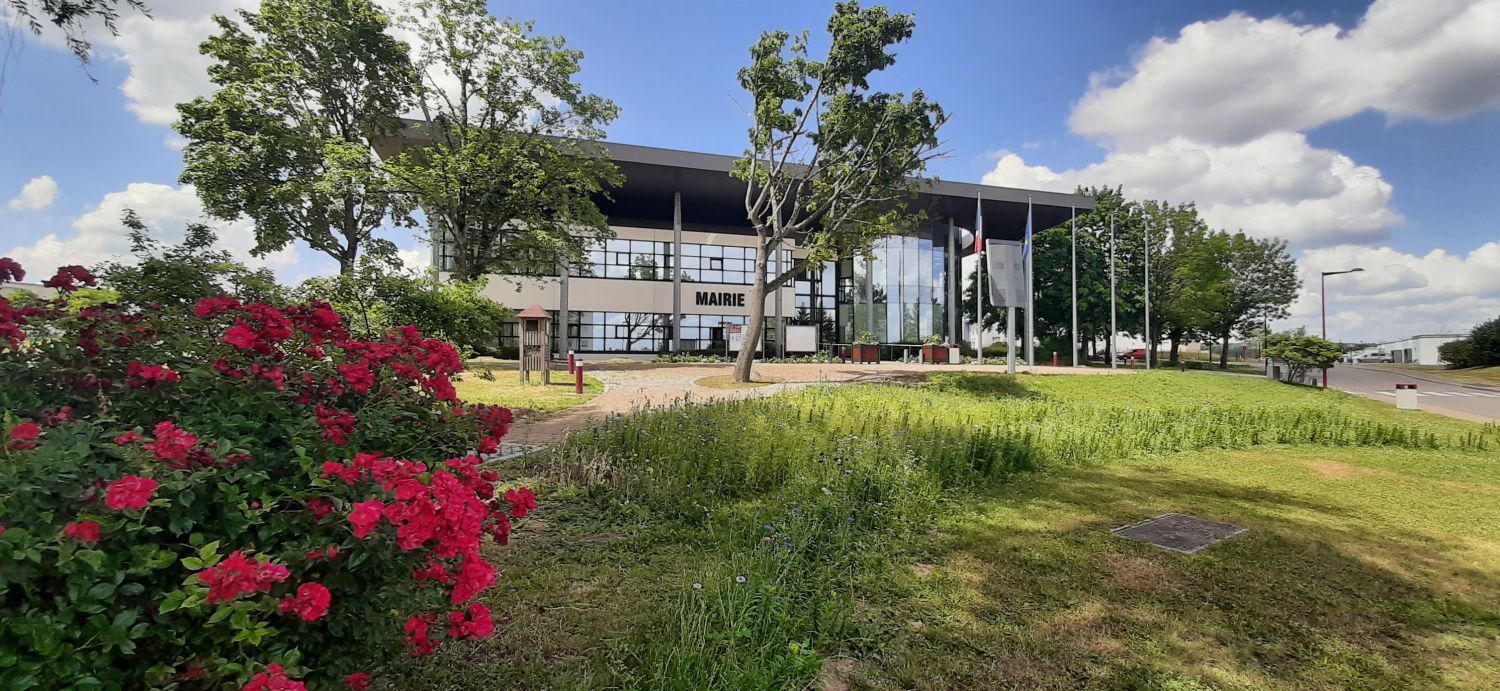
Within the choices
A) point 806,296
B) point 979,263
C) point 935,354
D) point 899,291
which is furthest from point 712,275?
point 979,263

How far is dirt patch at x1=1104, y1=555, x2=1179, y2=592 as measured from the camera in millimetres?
3877

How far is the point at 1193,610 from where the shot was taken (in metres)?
3.56

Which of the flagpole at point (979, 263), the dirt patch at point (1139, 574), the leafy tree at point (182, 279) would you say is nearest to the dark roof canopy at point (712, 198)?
the flagpole at point (979, 263)

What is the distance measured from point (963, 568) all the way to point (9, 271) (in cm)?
523

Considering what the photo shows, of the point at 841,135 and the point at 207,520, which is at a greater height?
the point at 841,135

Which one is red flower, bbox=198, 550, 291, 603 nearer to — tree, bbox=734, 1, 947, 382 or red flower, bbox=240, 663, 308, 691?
red flower, bbox=240, 663, 308, 691

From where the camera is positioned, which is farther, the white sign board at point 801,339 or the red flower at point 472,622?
the white sign board at point 801,339

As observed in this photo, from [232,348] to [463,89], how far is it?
20289mm

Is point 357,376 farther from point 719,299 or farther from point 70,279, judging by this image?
point 719,299

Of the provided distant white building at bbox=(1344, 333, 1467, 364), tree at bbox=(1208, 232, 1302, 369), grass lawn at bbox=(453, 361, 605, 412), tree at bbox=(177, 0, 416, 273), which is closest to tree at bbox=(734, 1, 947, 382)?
grass lawn at bbox=(453, 361, 605, 412)

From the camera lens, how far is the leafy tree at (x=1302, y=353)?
20719 millimetres

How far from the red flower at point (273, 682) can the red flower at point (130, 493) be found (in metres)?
0.49

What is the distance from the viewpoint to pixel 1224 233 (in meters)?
42.3

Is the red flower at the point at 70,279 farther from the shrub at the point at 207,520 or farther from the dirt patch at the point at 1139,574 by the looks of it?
the dirt patch at the point at 1139,574
